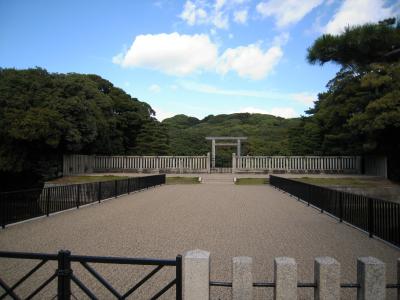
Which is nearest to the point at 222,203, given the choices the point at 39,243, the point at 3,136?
the point at 39,243

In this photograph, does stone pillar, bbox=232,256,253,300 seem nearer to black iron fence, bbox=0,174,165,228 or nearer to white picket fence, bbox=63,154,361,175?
black iron fence, bbox=0,174,165,228

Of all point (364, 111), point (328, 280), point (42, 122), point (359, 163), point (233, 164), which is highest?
point (364, 111)

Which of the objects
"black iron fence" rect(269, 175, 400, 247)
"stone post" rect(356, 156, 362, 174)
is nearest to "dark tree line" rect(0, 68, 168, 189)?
"black iron fence" rect(269, 175, 400, 247)

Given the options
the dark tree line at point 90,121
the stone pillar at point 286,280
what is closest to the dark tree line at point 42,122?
the dark tree line at point 90,121

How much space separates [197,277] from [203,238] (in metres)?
4.41

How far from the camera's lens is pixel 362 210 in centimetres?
850

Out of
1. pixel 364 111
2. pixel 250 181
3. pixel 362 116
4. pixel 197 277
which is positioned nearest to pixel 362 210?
pixel 197 277

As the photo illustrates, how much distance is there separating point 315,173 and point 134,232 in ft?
79.6

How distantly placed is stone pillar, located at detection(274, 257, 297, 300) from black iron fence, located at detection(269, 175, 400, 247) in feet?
14.7

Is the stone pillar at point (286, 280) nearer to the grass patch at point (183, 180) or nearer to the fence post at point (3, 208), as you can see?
the fence post at point (3, 208)

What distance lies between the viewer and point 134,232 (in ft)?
26.6

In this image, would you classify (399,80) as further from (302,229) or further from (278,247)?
(278,247)

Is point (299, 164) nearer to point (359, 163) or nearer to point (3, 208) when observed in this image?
point (359, 163)

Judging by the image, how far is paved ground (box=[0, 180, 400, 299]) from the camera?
5.23 metres
